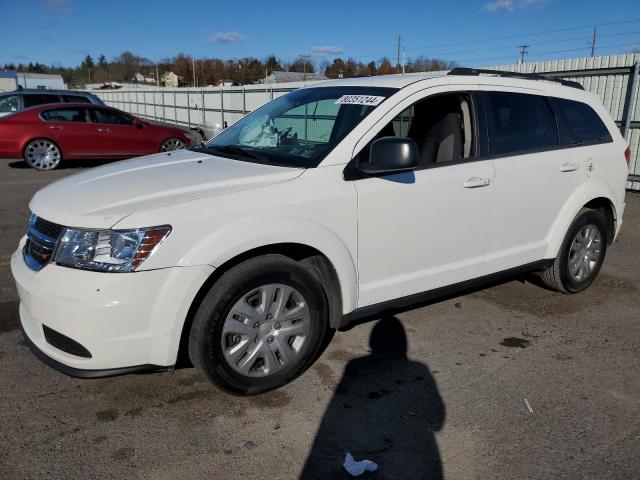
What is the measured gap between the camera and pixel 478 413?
116 inches

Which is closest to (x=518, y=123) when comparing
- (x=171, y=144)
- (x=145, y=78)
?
(x=171, y=144)

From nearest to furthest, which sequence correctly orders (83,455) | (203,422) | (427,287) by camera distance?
(83,455)
(203,422)
(427,287)

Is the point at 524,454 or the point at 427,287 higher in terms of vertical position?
the point at 427,287

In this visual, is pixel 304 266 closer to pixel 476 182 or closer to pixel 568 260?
pixel 476 182

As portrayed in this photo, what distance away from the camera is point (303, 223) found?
9.87 feet

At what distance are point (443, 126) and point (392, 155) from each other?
1015 millimetres

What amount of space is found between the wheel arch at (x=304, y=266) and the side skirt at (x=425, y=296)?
0.44 feet

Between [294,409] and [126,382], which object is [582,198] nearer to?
[294,409]

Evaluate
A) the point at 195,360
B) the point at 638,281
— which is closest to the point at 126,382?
the point at 195,360

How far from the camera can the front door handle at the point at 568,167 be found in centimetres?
429

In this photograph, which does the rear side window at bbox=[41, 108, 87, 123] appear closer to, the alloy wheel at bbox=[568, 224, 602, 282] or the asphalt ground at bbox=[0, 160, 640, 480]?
the asphalt ground at bbox=[0, 160, 640, 480]

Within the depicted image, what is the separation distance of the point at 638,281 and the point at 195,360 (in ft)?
14.9

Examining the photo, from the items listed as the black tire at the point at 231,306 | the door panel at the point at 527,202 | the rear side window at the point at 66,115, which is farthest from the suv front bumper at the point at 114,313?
the rear side window at the point at 66,115

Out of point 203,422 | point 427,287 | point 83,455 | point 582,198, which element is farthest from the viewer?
point 582,198
